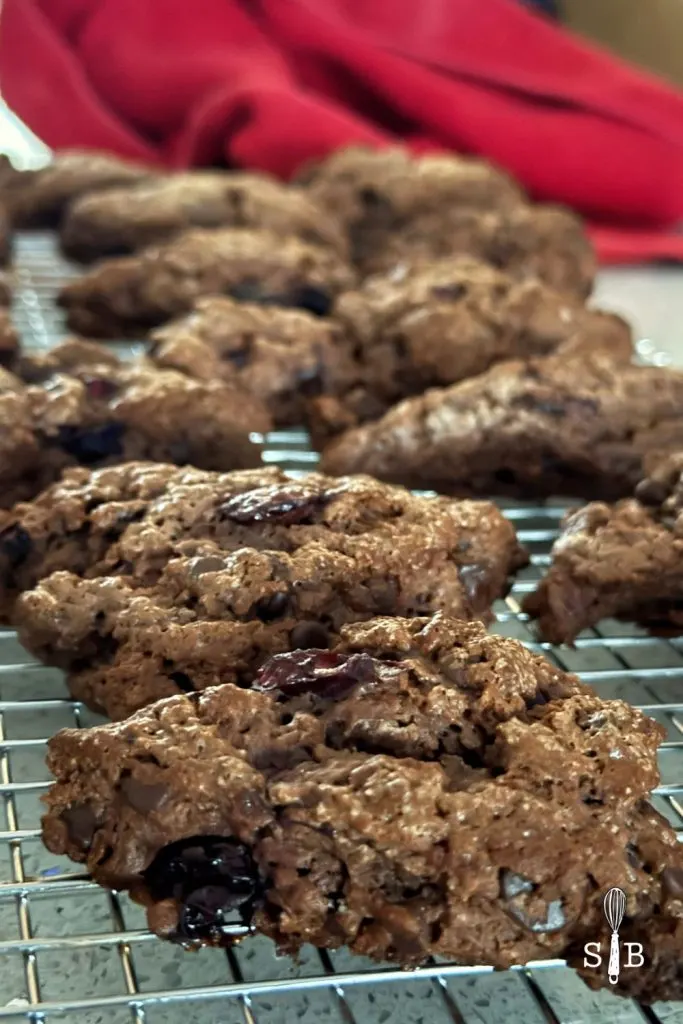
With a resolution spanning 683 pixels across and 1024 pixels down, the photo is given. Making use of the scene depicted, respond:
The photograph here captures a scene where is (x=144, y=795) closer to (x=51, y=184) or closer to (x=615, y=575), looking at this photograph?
(x=615, y=575)

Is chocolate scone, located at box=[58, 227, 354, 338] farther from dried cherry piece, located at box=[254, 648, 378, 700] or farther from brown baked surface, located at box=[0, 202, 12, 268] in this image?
dried cherry piece, located at box=[254, 648, 378, 700]

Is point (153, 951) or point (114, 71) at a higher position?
point (114, 71)

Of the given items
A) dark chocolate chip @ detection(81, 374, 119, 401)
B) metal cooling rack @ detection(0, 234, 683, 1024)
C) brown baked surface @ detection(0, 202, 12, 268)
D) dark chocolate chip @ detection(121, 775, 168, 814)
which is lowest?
metal cooling rack @ detection(0, 234, 683, 1024)

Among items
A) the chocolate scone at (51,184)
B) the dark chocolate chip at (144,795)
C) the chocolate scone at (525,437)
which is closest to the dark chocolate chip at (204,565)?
the dark chocolate chip at (144,795)

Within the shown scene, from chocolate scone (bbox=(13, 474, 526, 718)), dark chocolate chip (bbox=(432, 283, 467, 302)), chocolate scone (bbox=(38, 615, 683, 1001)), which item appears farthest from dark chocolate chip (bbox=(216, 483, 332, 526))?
dark chocolate chip (bbox=(432, 283, 467, 302))

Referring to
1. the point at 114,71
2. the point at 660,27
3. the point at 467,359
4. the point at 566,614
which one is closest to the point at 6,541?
the point at 566,614

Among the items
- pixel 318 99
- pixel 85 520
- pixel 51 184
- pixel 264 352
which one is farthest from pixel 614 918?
pixel 318 99

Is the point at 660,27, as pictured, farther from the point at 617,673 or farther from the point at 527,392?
the point at 617,673
